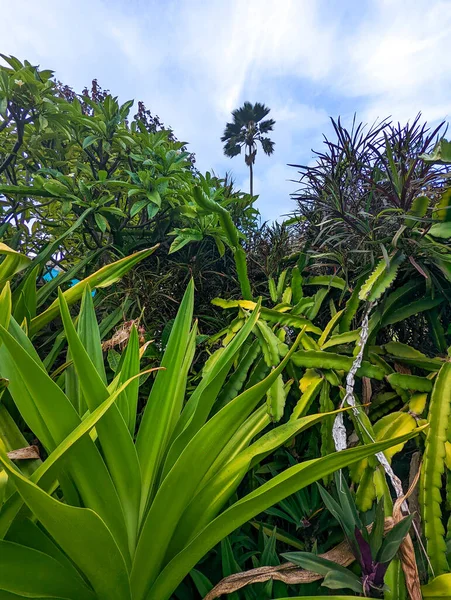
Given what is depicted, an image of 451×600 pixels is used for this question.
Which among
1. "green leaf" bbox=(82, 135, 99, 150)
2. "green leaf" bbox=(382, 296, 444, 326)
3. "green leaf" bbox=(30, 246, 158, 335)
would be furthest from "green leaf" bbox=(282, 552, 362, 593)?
"green leaf" bbox=(82, 135, 99, 150)

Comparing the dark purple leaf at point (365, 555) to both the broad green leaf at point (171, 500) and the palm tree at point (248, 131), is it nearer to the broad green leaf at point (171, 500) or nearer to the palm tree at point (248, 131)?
the broad green leaf at point (171, 500)

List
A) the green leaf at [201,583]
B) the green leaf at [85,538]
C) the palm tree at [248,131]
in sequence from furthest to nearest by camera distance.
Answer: the palm tree at [248,131], the green leaf at [201,583], the green leaf at [85,538]

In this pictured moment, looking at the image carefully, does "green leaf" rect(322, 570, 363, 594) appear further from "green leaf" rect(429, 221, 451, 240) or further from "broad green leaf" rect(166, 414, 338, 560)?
"green leaf" rect(429, 221, 451, 240)

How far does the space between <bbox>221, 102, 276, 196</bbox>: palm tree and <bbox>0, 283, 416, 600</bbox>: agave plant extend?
13.2 metres

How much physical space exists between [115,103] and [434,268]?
1.39 m

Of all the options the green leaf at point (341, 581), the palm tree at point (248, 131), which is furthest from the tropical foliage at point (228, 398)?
the palm tree at point (248, 131)

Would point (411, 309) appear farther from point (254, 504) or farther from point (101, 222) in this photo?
point (101, 222)

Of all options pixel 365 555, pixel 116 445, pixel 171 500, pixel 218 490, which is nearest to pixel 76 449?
pixel 116 445

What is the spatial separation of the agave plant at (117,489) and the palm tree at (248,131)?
13.2 meters

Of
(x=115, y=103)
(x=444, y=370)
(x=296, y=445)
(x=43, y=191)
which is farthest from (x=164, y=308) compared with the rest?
(x=444, y=370)

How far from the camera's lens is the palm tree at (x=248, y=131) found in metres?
13.0

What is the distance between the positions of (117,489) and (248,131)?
48.1ft

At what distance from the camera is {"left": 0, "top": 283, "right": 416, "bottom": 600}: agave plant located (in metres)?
0.46

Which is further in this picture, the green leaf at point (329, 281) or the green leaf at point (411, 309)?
the green leaf at point (329, 281)
